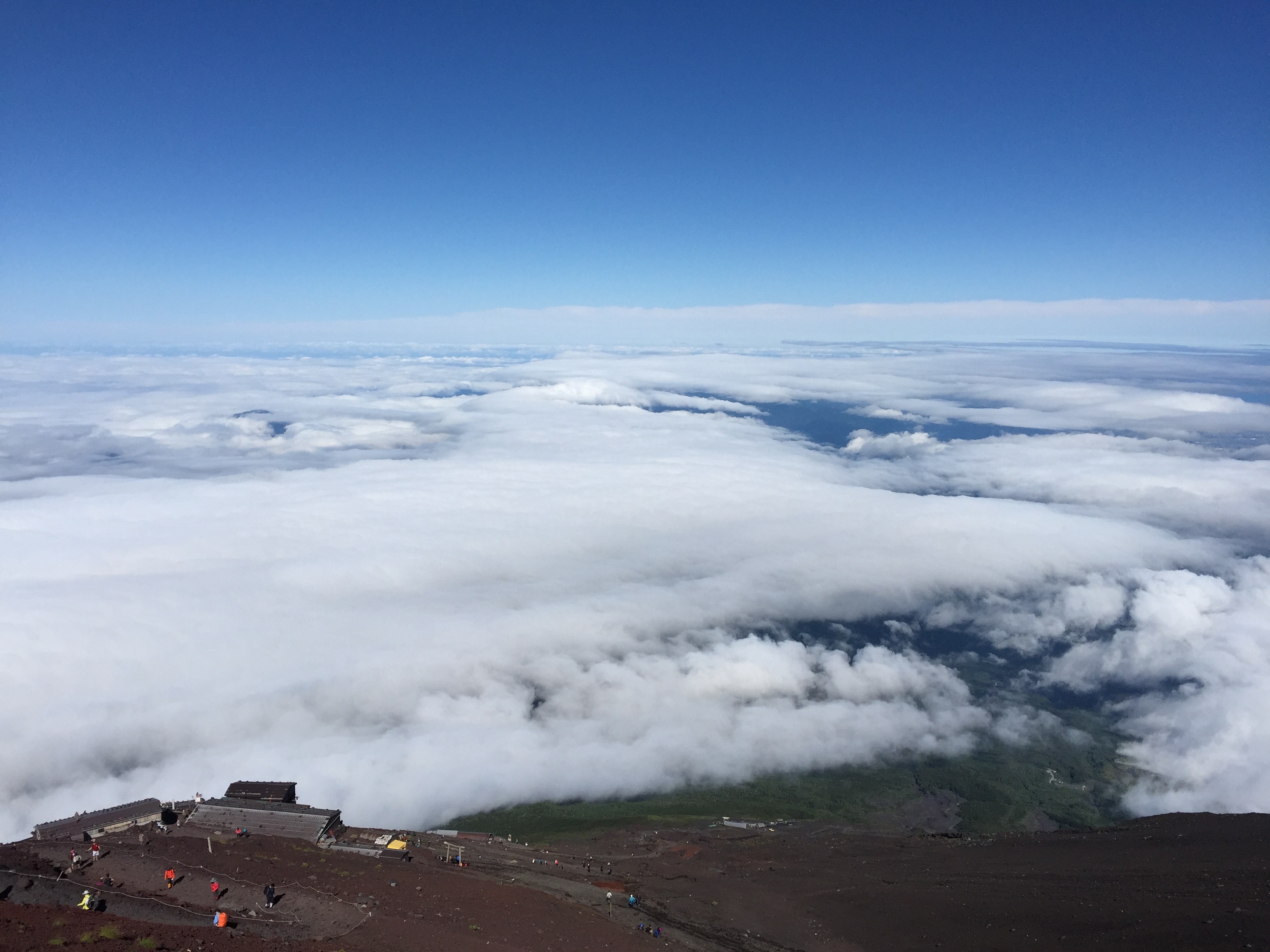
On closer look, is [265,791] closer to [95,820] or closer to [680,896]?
[95,820]

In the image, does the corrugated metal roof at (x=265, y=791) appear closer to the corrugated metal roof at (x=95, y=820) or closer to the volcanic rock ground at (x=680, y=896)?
the corrugated metal roof at (x=95, y=820)

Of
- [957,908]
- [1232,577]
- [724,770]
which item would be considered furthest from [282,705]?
[1232,577]

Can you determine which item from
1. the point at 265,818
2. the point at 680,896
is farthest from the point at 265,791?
the point at 680,896

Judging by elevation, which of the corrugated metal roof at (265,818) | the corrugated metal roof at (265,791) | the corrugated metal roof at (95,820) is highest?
the corrugated metal roof at (95,820)

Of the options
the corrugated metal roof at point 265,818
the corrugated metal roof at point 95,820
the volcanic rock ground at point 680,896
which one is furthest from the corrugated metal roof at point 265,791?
the volcanic rock ground at point 680,896

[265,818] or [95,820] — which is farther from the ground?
[95,820]

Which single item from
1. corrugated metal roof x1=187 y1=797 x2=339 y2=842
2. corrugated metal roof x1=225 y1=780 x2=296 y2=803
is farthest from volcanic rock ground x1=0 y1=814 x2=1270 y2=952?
corrugated metal roof x1=225 y1=780 x2=296 y2=803

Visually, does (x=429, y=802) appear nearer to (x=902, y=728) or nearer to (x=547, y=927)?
(x=547, y=927)
